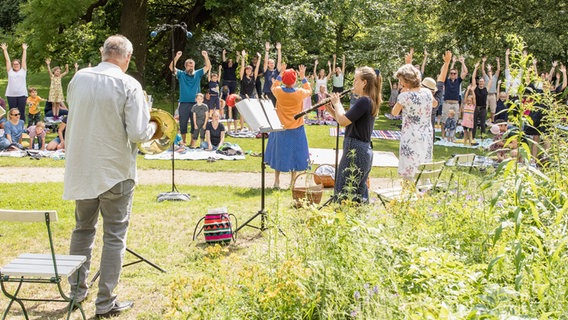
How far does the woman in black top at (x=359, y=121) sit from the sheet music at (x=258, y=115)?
79cm

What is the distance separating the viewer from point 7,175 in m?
10.6

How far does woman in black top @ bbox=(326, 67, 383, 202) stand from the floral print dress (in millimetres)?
1154

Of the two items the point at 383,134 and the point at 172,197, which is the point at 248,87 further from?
the point at 172,197

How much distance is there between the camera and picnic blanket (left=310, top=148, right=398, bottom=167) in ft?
41.1

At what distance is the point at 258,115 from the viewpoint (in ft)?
22.2

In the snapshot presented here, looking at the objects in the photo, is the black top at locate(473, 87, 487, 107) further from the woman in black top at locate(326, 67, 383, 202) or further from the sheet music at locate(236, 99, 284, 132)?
the woman in black top at locate(326, 67, 383, 202)

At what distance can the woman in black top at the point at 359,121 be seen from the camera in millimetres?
6156

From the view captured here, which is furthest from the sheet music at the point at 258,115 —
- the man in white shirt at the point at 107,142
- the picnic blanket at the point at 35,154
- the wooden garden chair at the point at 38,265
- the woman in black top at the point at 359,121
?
the picnic blanket at the point at 35,154

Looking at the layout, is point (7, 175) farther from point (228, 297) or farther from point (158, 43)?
point (158, 43)

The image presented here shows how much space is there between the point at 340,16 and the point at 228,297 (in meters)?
21.7

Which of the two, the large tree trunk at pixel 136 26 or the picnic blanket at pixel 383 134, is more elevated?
the large tree trunk at pixel 136 26

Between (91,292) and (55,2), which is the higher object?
(55,2)

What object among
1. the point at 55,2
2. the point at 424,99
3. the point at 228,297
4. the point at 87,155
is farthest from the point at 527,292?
the point at 55,2

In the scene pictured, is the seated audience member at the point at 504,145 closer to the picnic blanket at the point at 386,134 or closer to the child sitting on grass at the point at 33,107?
the picnic blanket at the point at 386,134
